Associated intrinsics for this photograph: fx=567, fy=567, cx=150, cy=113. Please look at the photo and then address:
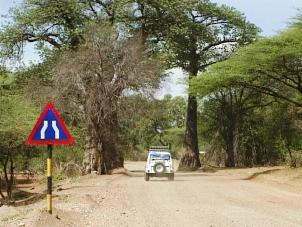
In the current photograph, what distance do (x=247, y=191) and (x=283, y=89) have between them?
2230cm

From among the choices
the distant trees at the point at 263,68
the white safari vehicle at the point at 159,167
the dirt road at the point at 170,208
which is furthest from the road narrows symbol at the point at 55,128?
the distant trees at the point at 263,68

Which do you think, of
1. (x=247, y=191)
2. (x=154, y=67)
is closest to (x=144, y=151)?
(x=154, y=67)

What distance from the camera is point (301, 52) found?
2780 cm

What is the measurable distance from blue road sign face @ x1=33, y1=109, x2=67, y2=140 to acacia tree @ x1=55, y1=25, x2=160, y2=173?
17.9m

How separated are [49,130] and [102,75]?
18.9m

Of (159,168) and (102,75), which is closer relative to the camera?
(159,168)

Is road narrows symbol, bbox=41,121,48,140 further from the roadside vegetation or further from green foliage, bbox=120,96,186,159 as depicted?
green foliage, bbox=120,96,186,159

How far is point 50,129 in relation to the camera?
12297mm

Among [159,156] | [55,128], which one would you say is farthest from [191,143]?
[55,128]

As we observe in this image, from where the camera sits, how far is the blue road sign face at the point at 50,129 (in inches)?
482

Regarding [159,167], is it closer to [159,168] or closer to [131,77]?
[159,168]

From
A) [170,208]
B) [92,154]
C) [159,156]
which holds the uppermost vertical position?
[92,154]

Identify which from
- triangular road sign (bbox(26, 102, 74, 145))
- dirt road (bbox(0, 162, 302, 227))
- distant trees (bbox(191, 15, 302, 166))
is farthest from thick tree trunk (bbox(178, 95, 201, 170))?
triangular road sign (bbox(26, 102, 74, 145))

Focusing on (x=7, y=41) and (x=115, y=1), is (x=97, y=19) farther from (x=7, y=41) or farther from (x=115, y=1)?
(x=7, y=41)
